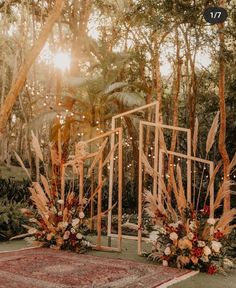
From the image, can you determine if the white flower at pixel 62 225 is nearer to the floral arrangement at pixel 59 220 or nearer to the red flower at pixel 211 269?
the floral arrangement at pixel 59 220

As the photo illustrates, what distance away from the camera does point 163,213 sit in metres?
5.42

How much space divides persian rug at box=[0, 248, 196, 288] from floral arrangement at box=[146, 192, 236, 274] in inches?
7.2

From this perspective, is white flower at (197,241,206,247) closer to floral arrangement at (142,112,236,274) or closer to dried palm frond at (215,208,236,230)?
floral arrangement at (142,112,236,274)

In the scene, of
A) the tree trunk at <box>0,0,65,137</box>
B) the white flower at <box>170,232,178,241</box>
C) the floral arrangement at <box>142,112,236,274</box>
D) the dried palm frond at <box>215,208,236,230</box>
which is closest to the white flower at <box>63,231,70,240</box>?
the floral arrangement at <box>142,112,236,274</box>

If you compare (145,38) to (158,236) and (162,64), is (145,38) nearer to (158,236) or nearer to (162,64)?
(162,64)

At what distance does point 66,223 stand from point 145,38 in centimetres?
949

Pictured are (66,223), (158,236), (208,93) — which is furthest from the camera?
(208,93)

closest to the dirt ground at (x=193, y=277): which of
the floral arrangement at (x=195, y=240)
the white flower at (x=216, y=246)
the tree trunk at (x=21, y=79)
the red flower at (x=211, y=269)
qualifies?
the red flower at (x=211, y=269)

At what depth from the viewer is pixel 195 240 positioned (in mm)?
5137

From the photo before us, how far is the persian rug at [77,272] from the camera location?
4355 mm

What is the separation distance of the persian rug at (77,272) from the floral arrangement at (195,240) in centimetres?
18

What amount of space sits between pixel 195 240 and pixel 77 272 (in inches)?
54.6

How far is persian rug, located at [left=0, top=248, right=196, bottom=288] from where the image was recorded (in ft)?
14.3

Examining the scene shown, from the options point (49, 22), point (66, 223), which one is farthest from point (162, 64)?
point (66, 223)
